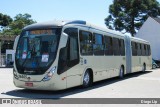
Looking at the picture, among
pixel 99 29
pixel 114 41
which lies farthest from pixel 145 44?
pixel 99 29

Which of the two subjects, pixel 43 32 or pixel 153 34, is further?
pixel 153 34

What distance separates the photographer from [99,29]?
16375 mm

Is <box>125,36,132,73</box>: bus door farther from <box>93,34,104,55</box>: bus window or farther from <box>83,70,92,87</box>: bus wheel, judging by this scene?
<box>83,70,92,87</box>: bus wheel

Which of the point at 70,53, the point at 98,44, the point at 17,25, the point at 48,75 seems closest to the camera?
the point at 48,75

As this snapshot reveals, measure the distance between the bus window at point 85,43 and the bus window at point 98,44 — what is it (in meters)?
0.57

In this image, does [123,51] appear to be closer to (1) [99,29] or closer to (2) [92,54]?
(1) [99,29]

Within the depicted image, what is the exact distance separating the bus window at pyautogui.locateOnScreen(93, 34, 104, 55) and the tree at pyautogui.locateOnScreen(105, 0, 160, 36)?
43.2 meters

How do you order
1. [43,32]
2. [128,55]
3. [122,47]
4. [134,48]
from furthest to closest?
1. [134,48]
2. [128,55]
3. [122,47]
4. [43,32]

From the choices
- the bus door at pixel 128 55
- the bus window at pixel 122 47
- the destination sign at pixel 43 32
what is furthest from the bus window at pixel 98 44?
the bus door at pixel 128 55

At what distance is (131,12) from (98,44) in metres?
43.9

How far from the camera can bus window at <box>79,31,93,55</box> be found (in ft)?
45.3

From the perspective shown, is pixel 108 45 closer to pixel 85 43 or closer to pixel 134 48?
pixel 85 43

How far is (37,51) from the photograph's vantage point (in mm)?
12250

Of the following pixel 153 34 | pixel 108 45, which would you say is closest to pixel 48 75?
pixel 108 45
